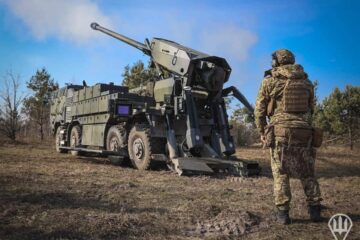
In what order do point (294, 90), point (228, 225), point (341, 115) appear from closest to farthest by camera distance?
1. point (228, 225)
2. point (294, 90)
3. point (341, 115)

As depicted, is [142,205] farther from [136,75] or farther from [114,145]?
[136,75]

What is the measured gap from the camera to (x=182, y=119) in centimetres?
1047

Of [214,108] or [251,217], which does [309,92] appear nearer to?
[251,217]

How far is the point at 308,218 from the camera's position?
4.82 m

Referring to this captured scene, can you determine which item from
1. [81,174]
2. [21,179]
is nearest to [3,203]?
[21,179]

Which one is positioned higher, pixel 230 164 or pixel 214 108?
pixel 214 108

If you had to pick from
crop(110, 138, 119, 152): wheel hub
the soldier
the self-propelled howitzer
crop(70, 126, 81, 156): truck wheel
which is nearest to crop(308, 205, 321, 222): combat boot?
the soldier

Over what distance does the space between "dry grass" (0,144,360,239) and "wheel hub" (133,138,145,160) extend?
175cm

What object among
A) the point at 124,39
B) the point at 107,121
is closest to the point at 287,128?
the point at 107,121

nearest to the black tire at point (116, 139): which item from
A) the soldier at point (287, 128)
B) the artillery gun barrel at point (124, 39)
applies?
the artillery gun barrel at point (124, 39)

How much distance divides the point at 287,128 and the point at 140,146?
241 inches

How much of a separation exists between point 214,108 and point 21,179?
17.1 ft

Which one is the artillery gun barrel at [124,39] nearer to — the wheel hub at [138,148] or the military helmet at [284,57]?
the wheel hub at [138,148]

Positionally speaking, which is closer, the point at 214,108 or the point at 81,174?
the point at 81,174
